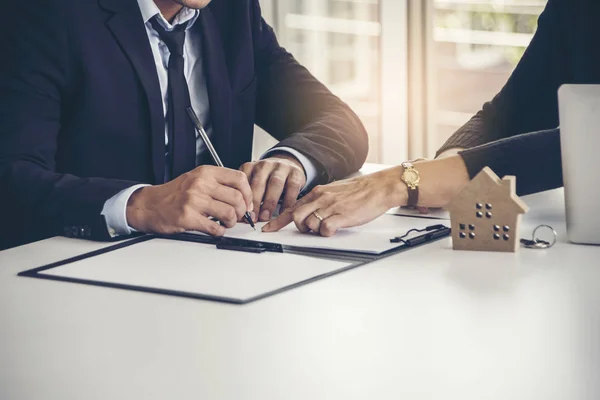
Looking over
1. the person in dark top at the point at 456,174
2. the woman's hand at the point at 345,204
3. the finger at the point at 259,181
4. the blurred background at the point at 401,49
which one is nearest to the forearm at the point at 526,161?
the person in dark top at the point at 456,174

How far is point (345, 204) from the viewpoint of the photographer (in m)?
1.46

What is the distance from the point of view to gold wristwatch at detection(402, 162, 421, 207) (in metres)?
1.53

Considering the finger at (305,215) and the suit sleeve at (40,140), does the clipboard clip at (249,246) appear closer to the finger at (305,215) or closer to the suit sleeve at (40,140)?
the finger at (305,215)

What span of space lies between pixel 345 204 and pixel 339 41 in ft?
9.78

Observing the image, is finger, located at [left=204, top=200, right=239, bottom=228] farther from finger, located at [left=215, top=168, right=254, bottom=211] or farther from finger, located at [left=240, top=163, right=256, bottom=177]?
finger, located at [left=240, top=163, right=256, bottom=177]

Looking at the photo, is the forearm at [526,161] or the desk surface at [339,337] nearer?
the desk surface at [339,337]

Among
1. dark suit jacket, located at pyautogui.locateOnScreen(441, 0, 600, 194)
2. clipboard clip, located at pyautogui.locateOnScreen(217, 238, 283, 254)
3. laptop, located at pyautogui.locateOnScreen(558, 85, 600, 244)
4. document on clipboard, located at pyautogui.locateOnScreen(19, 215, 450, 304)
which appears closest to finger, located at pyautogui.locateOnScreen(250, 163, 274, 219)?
document on clipboard, located at pyautogui.locateOnScreen(19, 215, 450, 304)

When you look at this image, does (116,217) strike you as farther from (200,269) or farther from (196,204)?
(200,269)

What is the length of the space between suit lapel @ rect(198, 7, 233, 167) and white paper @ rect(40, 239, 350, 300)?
70 centimetres

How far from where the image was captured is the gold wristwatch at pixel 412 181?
153cm

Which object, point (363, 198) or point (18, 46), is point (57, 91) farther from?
point (363, 198)

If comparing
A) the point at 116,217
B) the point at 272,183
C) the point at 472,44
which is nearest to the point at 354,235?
the point at 272,183

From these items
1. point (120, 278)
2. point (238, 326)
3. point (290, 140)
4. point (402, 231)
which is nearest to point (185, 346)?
point (238, 326)

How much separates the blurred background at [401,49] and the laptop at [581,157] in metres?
2.83
